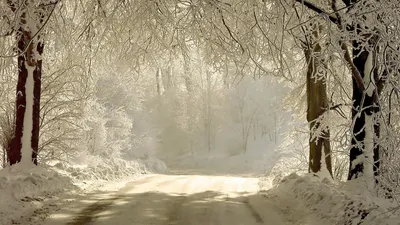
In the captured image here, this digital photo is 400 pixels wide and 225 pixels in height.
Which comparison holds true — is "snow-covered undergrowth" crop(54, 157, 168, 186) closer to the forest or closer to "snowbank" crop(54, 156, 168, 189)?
"snowbank" crop(54, 156, 168, 189)

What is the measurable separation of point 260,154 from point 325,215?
40.3 metres

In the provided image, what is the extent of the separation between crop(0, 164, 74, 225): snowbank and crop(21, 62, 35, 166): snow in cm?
33

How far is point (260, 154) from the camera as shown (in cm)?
4794

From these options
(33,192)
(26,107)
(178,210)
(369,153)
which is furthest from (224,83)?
(26,107)

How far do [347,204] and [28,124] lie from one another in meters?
8.45

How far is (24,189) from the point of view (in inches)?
371

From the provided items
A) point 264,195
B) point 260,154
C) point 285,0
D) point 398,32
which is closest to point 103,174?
point 264,195

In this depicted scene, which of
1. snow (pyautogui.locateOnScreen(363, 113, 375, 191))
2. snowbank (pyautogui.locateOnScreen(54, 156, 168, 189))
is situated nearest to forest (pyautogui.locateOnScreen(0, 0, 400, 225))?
snow (pyautogui.locateOnScreen(363, 113, 375, 191))

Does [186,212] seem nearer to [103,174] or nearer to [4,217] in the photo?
[4,217]

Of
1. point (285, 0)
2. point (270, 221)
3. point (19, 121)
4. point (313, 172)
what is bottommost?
point (270, 221)

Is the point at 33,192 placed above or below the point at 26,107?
below

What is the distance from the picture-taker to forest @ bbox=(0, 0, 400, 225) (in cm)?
680

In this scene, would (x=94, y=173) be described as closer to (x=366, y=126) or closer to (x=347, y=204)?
(x=347, y=204)

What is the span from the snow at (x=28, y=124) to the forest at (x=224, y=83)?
0.03 m
